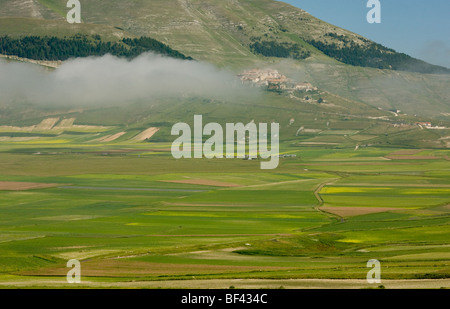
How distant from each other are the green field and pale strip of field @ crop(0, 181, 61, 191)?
12.8 feet

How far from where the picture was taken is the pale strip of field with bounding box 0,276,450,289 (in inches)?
2208

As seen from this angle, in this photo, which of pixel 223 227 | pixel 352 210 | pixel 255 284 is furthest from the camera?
pixel 352 210

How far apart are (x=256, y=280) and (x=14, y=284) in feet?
61.6

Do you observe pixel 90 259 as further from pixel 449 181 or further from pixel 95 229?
pixel 449 181

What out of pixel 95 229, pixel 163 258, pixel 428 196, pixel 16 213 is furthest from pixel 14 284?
pixel 428 196

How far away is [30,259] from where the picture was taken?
71.4 metres

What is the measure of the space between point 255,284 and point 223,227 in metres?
36.9

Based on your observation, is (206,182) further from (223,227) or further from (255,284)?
(255,284)

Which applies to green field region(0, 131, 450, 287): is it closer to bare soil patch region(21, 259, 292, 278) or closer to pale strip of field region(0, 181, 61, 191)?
bare soil patch region(21, 259, 292, 278)

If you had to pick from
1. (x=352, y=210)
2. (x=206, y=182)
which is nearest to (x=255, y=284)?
(x=352, y=210)

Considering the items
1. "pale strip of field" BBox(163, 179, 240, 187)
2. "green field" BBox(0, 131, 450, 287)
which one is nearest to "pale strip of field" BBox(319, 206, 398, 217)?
"green field" BBox(0, 131, 450, 287)

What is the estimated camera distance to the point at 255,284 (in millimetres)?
57812

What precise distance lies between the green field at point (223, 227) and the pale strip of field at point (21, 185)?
390cm

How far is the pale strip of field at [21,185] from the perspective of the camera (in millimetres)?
140350
